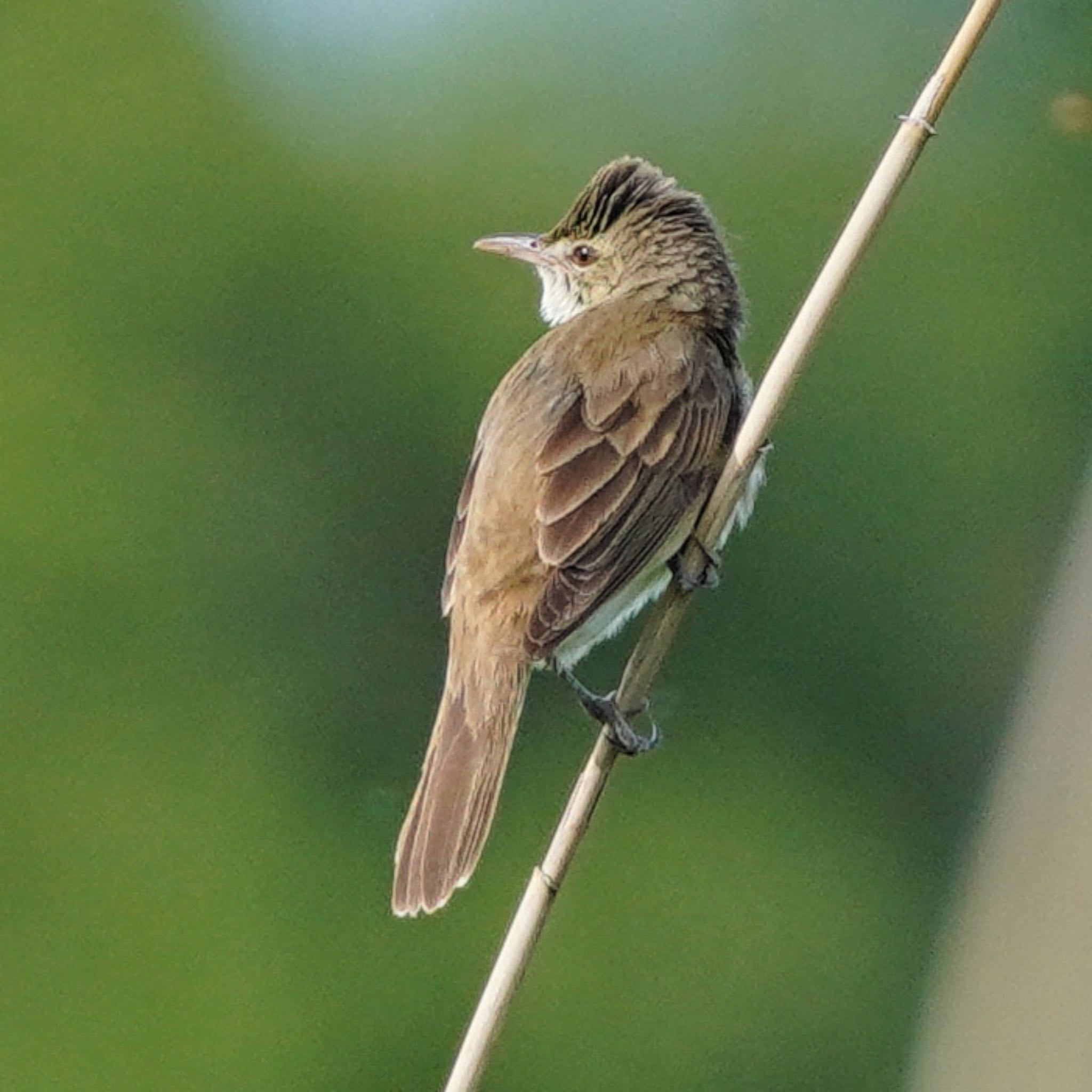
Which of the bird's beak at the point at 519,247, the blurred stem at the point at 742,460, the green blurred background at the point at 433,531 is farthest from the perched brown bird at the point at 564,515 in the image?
the green blurred background at the point at 433,531

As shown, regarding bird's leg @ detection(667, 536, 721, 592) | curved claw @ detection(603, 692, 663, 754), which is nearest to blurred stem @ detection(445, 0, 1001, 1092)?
curved claw @ detection(603, 692, 663, 754)

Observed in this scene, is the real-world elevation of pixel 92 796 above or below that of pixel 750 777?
below

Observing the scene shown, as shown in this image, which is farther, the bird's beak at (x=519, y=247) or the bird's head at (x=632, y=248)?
the bird's beak at (x=519, y=247)

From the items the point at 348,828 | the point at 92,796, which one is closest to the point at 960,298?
the point at 348,828

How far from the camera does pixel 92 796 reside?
1072 cm

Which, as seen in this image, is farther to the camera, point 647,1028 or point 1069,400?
point 1069,400

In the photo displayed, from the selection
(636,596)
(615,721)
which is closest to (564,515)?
(636,596)

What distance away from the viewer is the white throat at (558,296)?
467 centimetres

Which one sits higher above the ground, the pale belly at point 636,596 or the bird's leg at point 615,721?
the pale belly at point 636,596

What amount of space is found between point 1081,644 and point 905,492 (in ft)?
28.2

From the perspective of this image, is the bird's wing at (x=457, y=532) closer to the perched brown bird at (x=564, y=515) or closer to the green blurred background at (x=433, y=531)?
the perched brown bird at (x=564, y=515)

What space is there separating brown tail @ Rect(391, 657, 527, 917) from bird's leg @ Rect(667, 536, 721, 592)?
32cm

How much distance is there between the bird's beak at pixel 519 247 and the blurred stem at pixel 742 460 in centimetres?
134

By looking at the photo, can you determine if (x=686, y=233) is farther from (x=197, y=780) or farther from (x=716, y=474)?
(x=197, y=780)
